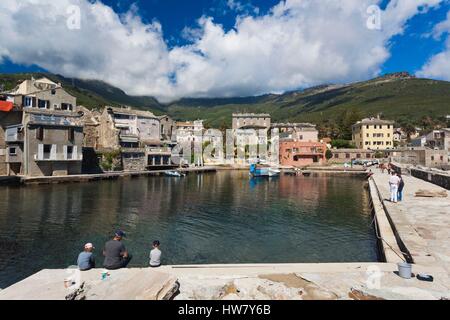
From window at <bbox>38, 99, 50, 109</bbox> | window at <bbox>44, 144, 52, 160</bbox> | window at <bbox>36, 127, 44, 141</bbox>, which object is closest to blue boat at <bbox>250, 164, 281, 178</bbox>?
window at <bbox>44, 144, 52, 160</bbox>

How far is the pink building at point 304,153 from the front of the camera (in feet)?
306

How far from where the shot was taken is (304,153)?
93.2 m

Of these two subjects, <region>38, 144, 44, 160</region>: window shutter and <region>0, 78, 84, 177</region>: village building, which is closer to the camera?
<region>0, 78, 84, 177</region>: village building

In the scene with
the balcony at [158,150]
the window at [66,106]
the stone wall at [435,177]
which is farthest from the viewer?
the balcony at [158,150]

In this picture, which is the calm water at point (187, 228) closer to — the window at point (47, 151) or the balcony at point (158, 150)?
the window at point (47, 151)

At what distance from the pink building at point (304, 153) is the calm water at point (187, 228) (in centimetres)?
5504

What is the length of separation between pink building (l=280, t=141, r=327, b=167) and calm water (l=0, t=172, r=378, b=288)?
55.0 metres

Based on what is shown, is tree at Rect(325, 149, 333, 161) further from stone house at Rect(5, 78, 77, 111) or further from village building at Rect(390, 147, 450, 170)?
stone house at Rect(5, 78, 77, 111)

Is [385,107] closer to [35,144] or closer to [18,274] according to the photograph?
[35,144]

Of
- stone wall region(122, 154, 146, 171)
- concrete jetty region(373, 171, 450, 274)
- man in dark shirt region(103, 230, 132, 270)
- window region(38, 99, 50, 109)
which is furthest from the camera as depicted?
stone wall region(122, 154, 146, 171)

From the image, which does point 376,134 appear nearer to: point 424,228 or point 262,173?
point 262,173

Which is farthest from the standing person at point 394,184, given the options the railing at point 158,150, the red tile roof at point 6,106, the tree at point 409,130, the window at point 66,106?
the tree at point 409,130

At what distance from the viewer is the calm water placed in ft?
54.3
